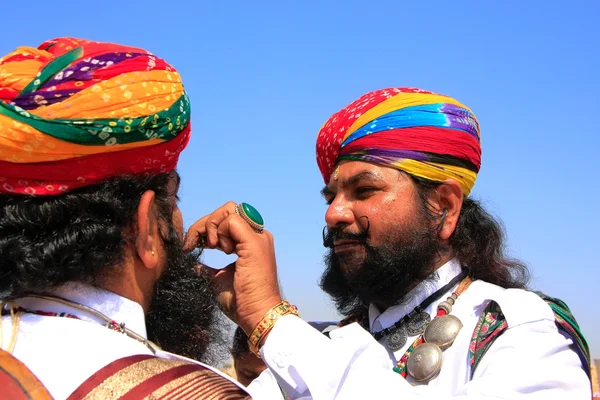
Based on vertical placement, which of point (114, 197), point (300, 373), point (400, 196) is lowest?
point (300, 373)

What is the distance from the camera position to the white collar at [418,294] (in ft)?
10.7

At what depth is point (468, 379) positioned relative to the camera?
2725 mm

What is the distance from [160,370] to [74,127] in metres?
0.77

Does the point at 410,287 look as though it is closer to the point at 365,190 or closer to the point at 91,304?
the point at 365,190

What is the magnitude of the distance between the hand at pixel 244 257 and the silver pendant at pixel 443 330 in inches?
28.7

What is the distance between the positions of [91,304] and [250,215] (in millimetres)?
981

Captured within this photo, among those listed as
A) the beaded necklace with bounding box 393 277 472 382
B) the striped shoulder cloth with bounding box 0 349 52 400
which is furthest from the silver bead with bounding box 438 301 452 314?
the striped shoulder cloth with bounding box 0 349 52 400

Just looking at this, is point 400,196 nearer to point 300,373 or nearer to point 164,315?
point 300,373

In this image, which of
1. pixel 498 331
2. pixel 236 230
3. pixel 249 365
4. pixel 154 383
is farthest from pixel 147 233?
pixel 249 365

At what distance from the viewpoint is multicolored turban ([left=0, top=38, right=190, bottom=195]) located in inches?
77.6

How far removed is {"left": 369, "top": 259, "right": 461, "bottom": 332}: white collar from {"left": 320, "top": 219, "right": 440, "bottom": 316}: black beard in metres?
0.03

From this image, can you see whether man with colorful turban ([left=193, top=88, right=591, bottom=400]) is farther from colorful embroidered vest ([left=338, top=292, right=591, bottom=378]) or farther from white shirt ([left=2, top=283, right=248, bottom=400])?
white shirt ([left=2, top=283, right=248, bottom=400])

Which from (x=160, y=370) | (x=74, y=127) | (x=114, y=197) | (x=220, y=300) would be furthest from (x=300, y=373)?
(x=74, y=127)

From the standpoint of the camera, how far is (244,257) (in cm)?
281
